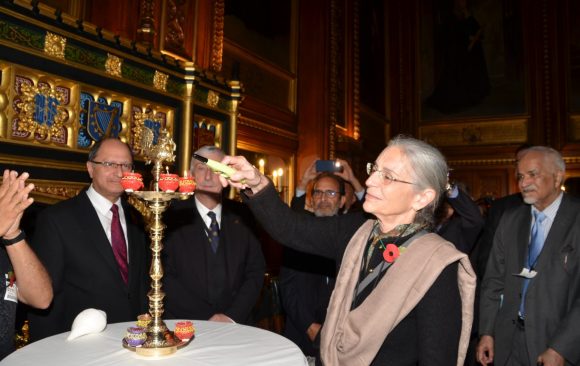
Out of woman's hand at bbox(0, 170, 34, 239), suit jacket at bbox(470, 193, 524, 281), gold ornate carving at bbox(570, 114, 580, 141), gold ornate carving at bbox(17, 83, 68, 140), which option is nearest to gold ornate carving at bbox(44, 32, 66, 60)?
gold ornate carving at bbox(17, 83, 68, 140)

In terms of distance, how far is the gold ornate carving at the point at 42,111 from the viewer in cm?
284

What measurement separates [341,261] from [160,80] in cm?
235

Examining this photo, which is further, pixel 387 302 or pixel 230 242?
pixel 230 242

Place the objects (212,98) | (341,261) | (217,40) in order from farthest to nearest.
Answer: (217,40), (212,98), (341,261)

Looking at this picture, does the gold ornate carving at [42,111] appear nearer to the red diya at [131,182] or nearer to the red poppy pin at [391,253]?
the red diya at [131,182]

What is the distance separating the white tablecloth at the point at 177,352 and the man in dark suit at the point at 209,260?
81 cm

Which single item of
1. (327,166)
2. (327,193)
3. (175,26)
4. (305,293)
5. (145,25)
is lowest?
(305,293)

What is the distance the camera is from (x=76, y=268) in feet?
8.57

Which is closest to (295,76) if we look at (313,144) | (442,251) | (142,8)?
(313,144)

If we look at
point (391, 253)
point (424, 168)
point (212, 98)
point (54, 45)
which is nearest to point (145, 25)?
point (212, 98)

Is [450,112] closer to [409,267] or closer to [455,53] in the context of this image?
[455,53]

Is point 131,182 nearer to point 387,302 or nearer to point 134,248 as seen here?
point 387,302

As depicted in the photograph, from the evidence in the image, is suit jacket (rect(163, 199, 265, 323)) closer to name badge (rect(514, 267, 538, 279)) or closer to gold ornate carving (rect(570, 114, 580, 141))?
name badge (rect(514, 267, 538, 279))

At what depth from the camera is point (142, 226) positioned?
3.21 meters
